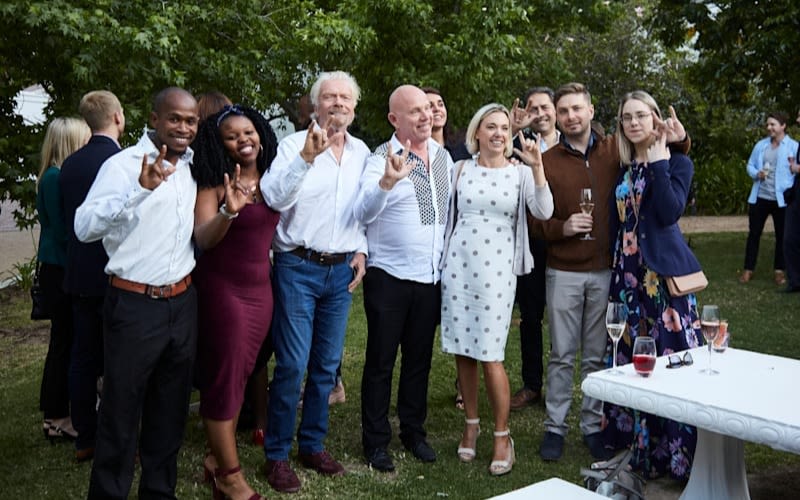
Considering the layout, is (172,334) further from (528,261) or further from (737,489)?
(737,489)

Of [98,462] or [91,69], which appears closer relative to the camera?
[98,462]

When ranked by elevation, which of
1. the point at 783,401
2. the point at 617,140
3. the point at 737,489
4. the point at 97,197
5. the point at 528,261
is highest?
the point at 617,140

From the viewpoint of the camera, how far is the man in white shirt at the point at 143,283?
3.69 meters

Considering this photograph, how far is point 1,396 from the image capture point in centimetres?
664

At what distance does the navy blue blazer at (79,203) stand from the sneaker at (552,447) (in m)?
2.79

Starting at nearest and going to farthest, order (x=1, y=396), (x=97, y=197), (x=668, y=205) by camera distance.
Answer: (x=97, y=197) → (x=668, y=205) → (x=1, y=396)

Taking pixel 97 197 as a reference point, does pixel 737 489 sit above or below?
below

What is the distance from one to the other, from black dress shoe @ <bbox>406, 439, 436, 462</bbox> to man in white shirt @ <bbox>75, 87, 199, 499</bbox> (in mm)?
1714

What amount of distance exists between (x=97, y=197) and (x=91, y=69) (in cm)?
380

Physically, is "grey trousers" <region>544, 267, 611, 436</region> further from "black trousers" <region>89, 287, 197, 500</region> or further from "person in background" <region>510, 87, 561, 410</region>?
"black trousers" <region>89, 287, 197, 500</region>

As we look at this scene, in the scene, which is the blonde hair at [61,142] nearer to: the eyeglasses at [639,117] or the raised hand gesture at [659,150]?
the eyeglasses at [639,117]

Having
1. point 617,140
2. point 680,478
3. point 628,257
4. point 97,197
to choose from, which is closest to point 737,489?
point 680,478

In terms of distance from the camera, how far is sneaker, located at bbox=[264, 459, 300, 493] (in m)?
4.60

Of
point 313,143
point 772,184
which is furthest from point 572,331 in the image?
point 772,184
